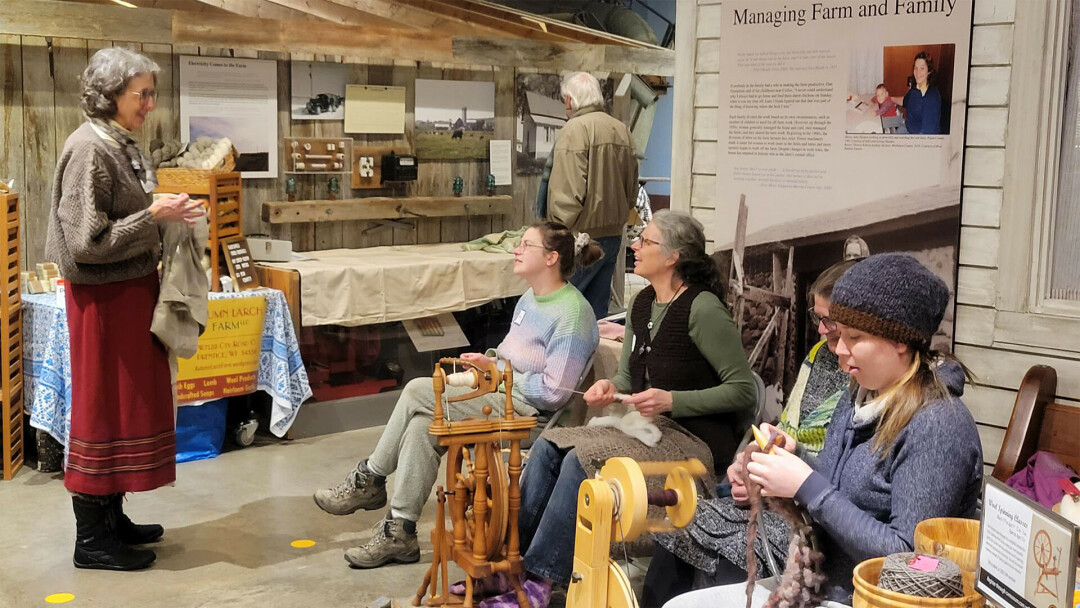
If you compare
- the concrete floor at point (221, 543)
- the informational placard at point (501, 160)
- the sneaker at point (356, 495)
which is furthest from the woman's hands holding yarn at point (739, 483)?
the informational placard at point (501, 160)

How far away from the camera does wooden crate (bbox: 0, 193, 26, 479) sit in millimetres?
4609

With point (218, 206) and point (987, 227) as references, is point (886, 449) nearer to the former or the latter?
point (987, 227)

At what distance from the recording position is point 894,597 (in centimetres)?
172

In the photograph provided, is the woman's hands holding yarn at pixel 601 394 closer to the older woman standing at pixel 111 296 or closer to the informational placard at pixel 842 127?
the informational placard at pixel 842 127

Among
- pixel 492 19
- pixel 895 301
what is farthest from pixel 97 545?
pixel 492 19

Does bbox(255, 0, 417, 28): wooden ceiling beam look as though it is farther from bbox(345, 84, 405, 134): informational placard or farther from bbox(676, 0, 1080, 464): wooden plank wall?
bbox(676, 0, 1080, 464): wooden plank wall

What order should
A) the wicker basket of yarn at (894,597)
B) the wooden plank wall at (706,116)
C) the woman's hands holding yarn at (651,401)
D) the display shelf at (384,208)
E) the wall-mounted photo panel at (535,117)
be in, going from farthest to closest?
the wall-mounted photo panel at (535,117), the display shelf at (384,208), the wooden plank wall at (706,116), the woman's hands holding yarn at (651,401), the wicker basket of yarn at (894,597)

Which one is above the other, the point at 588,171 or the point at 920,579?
the point at 588,171

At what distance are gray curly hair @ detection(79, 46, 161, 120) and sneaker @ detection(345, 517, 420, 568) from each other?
1.56 meters

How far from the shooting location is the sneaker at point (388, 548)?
3.79 metres

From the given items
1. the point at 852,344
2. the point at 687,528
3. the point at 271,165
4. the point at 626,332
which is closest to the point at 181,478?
the point at 271,165

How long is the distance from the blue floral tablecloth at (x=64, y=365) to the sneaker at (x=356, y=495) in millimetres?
1177

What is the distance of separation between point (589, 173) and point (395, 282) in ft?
3.50

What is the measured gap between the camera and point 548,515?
324cm
